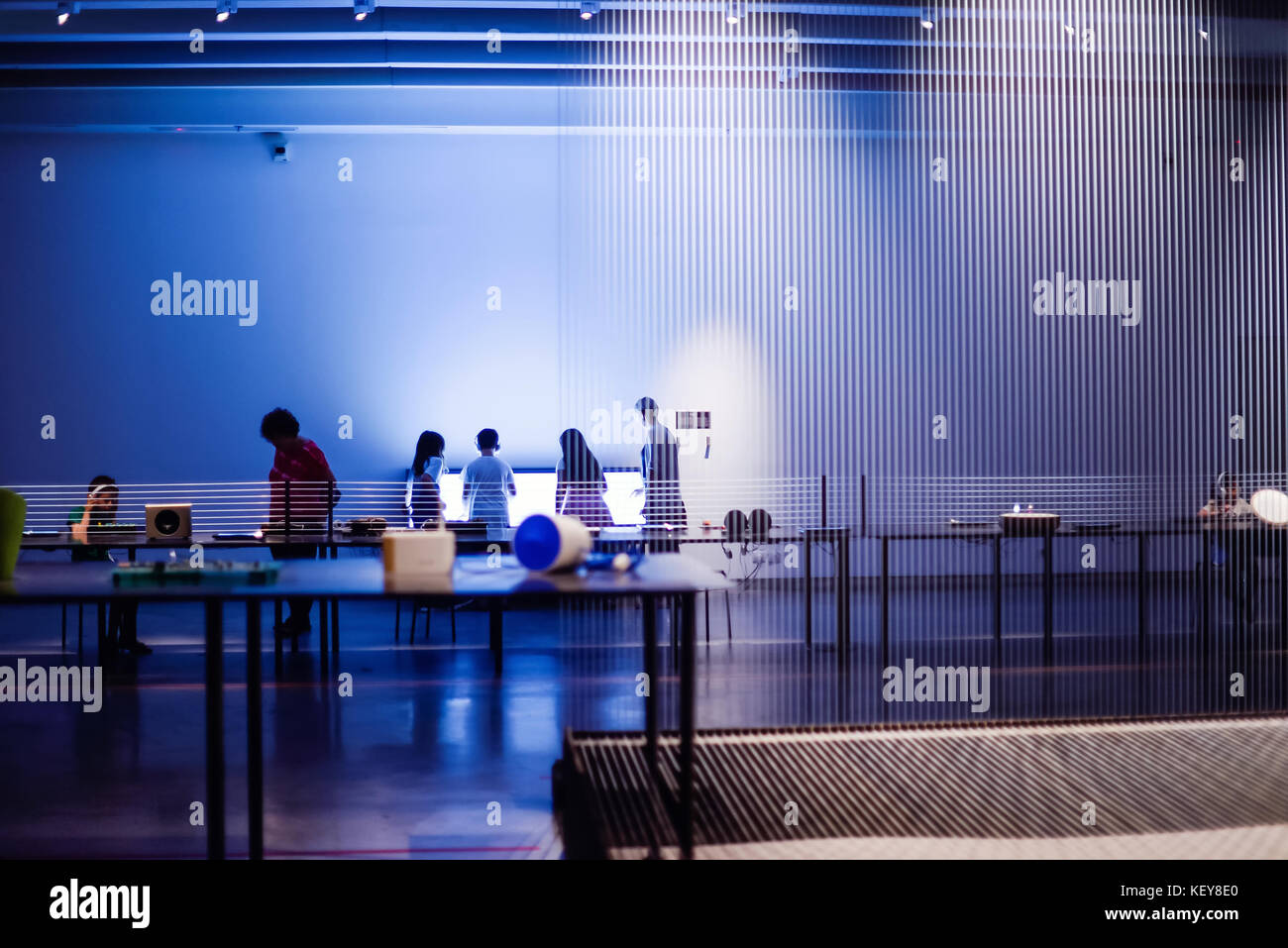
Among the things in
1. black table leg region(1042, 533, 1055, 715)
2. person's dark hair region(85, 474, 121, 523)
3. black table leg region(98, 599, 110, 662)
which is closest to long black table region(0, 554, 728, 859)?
black table leg region(1042, 533, 1055, 715)

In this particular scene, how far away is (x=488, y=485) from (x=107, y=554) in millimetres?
2333

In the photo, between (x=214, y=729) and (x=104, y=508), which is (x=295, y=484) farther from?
(x=214, y=729)

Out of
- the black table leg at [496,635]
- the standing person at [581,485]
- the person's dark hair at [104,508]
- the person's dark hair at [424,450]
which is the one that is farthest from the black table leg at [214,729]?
the person's dark hair at [424,450]

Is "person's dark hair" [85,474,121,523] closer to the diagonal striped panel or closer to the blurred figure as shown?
the diagonal striped panel

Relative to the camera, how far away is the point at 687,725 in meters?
2.57

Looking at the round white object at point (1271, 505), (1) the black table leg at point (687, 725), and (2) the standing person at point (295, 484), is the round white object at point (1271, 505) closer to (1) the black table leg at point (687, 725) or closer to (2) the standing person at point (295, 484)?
(1) the black table leg at point (687, 725)

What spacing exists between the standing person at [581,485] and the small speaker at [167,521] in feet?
7.11

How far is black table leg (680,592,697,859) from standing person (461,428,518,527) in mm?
4241

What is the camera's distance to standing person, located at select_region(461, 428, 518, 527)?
269 inches

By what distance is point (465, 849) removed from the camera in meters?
2.99

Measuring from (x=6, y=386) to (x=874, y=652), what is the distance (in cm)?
766
